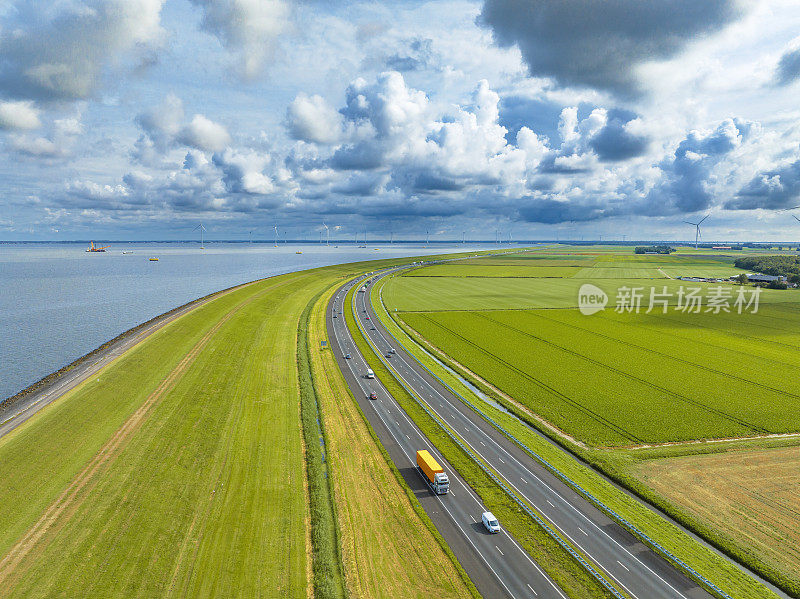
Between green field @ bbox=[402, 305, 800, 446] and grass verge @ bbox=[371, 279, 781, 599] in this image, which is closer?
grass verge @ bbox=[371, 279, 781, 599]

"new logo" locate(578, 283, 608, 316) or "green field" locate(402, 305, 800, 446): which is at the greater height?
"new logo" locate(578, 283, 608, 316)

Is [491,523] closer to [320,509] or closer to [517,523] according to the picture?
[517,523]

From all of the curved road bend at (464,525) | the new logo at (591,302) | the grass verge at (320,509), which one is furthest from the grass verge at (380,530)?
the new logo at (591,302)

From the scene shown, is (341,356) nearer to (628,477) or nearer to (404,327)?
(404,327)

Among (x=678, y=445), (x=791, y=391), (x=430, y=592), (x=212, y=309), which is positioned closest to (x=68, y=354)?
(x=212, y=309)

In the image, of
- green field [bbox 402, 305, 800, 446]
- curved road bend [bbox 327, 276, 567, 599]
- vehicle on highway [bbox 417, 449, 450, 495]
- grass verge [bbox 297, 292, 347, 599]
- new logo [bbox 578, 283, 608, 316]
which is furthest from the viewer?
new logo [bbox 578, 283, 608, 316]

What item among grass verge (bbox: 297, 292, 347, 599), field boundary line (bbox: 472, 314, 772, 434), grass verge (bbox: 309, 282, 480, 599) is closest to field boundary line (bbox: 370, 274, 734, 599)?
grass verge (bbox: 309, 282, 480, 599)

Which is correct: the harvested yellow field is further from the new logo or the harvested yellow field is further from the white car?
the new logo
